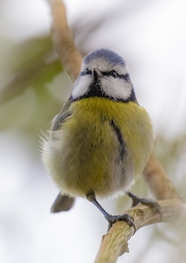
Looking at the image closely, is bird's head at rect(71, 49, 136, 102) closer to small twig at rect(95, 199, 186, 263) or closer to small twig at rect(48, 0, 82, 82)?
small twig at rect(48, 0, 82, 82)

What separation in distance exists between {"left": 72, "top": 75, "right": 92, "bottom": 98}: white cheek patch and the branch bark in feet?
0.15

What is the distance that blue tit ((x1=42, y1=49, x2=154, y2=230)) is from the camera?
1.51 meters

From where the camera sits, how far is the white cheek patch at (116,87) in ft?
5.33

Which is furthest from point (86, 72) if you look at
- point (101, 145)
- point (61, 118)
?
point (101, 145)

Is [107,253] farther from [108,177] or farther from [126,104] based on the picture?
[126,104]

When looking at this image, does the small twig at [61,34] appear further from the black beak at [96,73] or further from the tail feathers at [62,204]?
the tail feathers at [62,204]

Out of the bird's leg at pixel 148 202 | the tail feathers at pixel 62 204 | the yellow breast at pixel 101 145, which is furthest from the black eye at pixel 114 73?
the tail feathers at pixel 62 204

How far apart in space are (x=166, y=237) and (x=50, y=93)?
85cm

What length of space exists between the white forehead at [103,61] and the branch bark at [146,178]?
0.06 m

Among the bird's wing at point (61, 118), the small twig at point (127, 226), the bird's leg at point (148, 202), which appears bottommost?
the small twig at point (127, 226)

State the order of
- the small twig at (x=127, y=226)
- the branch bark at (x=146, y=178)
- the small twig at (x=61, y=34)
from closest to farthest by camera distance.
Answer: the small twig at (x=127, y=226) < the branch bark at (x=146, y=178) < the small twig at (x=61, y=34)

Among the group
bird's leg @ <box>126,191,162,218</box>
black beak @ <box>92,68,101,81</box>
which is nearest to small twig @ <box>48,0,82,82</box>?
black beak @ <box>92,68,101,81</box>

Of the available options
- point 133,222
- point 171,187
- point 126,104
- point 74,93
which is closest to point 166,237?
point 133,222

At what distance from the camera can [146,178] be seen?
1.55m
